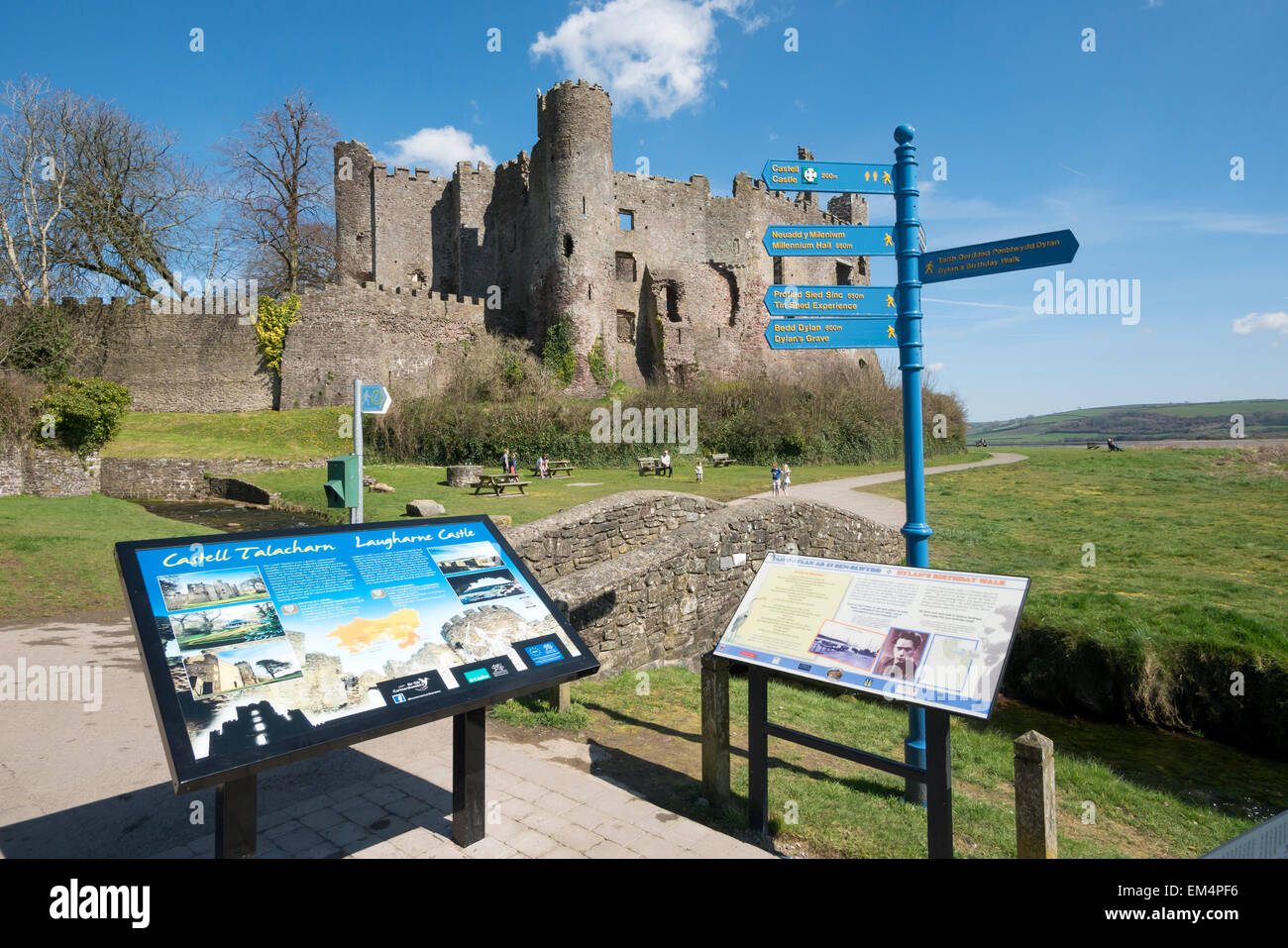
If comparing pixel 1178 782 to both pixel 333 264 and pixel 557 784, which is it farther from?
pixel 333 264

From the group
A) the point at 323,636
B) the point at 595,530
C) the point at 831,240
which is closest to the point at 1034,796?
the point at 323,636

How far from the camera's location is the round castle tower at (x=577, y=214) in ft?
110

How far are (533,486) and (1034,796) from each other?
19.6 meters

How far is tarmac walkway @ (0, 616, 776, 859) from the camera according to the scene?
3.94m

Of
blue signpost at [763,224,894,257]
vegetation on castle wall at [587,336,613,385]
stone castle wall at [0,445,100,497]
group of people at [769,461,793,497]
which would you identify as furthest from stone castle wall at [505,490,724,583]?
vegetation on castle wall at [587,336,613,385]

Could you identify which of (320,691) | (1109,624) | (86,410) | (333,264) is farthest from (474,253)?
(320,691)

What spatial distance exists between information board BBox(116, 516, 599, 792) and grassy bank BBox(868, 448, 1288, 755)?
276 inches

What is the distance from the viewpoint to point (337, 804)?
445cm

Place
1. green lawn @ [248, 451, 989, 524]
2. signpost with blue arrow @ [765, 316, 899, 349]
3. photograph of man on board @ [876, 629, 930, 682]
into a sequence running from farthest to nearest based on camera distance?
green lawn @ [248, 451, 989, 524] → signpost with blue arrow @ [765, 316, 899, 349] → photograph of man on board @ [876, 629, 930, 682]

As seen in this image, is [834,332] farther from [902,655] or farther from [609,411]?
[609,411]

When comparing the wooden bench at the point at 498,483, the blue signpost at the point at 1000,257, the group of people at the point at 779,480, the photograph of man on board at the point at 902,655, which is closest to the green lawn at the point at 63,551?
the wooden bench at the point at 498,483

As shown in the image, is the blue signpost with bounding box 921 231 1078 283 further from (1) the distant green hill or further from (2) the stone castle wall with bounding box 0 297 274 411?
(1) the distant green hill

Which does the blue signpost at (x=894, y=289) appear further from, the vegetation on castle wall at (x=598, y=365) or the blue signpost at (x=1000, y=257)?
the vegetation on castle wall at (x=598, y=365)

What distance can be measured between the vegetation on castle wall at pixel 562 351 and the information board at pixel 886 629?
30266mm
